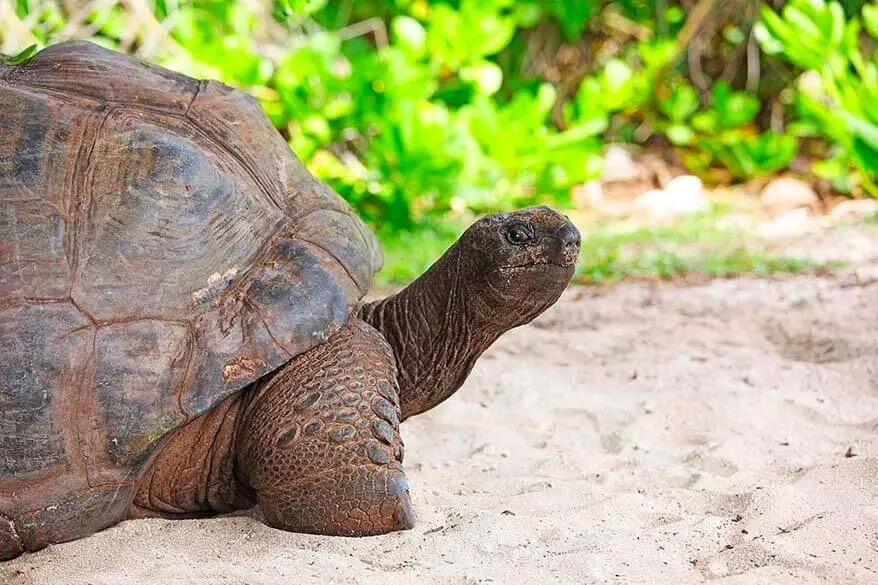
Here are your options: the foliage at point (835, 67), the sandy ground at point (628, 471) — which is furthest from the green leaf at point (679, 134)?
the sandy ground at point (628, 471)

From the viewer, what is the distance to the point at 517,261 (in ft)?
9.11

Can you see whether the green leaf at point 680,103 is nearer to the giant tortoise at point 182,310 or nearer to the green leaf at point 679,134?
the green leaf at point 679,134

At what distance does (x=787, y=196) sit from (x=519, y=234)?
5116 mm

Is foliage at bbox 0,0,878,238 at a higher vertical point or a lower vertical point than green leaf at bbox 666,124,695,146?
higher

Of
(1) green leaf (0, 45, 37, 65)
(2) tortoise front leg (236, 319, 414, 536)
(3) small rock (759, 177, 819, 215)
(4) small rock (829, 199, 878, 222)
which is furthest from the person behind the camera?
(3) small rock (759, 177, 819, 215)

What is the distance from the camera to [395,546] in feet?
7.95

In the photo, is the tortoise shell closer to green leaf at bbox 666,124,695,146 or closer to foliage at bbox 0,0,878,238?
foliage at bbox 0,0,878,238

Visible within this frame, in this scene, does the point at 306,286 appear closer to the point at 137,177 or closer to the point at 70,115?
the point at 137,177

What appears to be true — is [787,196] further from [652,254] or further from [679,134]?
[652,254]

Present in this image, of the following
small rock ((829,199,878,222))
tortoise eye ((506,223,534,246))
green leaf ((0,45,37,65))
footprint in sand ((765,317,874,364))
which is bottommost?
small rock ((829,199,878,222))

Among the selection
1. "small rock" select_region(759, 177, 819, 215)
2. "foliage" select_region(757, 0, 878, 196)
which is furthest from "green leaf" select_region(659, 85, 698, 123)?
"foliage" select_region(757, 0, 878, 196)

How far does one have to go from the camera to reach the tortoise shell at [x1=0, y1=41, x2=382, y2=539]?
232 centimetres

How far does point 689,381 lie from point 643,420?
489mm

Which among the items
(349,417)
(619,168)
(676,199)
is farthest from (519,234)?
(619,168)
